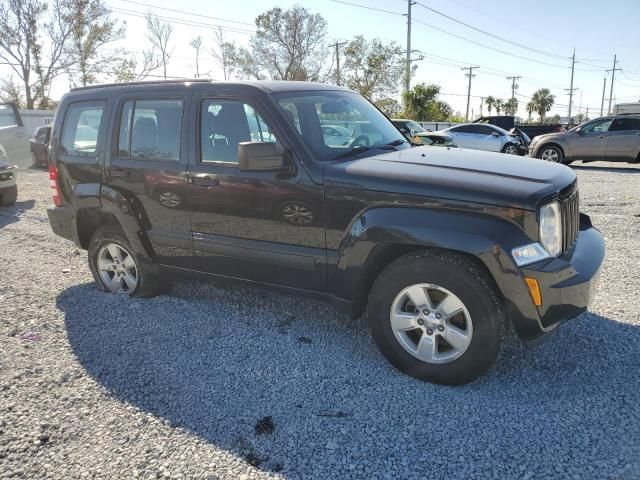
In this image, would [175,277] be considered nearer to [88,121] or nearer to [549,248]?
[88,121]

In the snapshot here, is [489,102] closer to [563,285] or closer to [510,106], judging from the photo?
[510,106]

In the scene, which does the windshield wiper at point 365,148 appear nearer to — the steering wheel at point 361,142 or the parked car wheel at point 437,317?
the steering wheel at point 361,142

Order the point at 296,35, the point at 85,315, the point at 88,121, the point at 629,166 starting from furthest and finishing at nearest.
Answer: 1. the point at 296,35
2. the point at 629,166
3. the point at 88,121
4. the point at 85,315

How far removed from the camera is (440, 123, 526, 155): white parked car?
60.0ft

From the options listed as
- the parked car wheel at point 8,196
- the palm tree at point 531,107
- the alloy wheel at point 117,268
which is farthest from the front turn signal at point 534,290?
the palm tree at point 531,107

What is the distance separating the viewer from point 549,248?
9.18 feet

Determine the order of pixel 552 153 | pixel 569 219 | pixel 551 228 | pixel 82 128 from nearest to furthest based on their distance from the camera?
1. pixel 551 228
2. pixel 569 219
3. pixel 82 128
4. pixel 552 153

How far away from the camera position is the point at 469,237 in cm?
276

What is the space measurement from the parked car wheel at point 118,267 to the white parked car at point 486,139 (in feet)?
51.3

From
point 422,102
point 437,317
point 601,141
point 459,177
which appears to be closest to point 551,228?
point 459,177

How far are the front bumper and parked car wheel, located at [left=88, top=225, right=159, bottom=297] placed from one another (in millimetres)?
3200

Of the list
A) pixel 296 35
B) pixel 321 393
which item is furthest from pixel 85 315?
pixel 296 35

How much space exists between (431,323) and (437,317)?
0.19ft

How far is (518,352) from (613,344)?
69 centimetres
